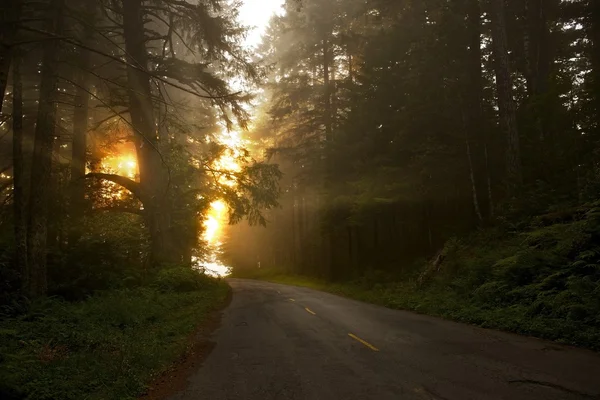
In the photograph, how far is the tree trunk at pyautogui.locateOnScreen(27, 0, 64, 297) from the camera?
1262 cm

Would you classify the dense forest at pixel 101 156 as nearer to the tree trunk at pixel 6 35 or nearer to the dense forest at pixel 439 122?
the tree trunk at pixel 6 35

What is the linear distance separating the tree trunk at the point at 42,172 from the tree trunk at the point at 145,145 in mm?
4309

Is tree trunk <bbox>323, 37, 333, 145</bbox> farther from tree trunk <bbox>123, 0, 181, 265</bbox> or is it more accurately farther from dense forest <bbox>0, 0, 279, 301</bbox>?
tree trunk <bbox>123, 0, 181, 265</bbox>

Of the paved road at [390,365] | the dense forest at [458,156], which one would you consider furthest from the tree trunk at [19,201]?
the dense forest at [458,156]

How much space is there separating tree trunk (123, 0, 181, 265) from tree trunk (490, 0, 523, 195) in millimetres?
14959

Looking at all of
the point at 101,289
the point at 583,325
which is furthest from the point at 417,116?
the point at 101,289

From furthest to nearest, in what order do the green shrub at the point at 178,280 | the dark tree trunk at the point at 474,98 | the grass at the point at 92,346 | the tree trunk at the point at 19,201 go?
1. the dark tree trunk at the point at 474,98
2. the green shrub at the point at 178,280
3. the tree trunk at the point at 19,201
4. the grass at the point at 92,346

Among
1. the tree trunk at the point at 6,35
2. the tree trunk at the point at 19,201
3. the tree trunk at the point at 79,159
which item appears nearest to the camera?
the tree trunk at the point at 6,35

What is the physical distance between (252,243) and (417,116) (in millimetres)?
42397

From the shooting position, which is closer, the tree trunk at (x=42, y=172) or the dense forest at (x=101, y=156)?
the tree trunk at (x=42, y=172)

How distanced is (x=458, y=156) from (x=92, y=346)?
707 inches

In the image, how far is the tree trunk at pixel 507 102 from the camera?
57.2 feet

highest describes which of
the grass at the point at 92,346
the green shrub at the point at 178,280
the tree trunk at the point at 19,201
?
the tree trunk at the point at 19,201

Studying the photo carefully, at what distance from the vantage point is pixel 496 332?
33.1 feet
